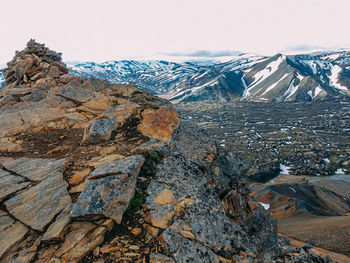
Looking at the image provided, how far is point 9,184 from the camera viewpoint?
9352 millimetres

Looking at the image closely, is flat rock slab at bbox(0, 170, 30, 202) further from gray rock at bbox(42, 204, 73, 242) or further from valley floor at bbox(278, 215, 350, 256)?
valley floor at bbox(278, 215, 350, 256)

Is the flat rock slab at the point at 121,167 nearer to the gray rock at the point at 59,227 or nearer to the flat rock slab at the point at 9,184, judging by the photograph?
the gray rock at the point at 59,227

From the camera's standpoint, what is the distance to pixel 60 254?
6.64 meters

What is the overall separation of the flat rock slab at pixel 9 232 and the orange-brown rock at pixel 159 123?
779 centimetres

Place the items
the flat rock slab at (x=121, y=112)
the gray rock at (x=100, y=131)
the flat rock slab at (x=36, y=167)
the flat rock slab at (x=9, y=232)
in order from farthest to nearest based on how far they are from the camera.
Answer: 1. the flat rock slab at (x=121, y=112)
2. the gray rock at (x=100, y=131)
3. the flat rock slab at (x=36, y=167)
4. the flat rock slab at (x=9, y=232)

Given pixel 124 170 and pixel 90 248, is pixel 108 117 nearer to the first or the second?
pixel 124 170

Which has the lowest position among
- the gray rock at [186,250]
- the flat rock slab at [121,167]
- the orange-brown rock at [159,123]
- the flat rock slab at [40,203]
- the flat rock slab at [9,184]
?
the gray rock at [186,250]

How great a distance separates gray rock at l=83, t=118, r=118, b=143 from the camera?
13.0 m

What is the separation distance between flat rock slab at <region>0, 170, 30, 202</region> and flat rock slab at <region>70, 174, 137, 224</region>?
3532 mm

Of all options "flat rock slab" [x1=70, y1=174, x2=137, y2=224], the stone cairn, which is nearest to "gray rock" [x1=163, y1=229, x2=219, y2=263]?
"flat rock slab" [x1=70, y1=174, x2=137, y2=224]

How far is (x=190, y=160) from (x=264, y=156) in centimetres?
13305

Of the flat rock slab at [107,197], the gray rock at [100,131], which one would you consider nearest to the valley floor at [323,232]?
the gray rock at [100,131]

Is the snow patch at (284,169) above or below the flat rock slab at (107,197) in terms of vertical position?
below

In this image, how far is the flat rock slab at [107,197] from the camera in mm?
7512
